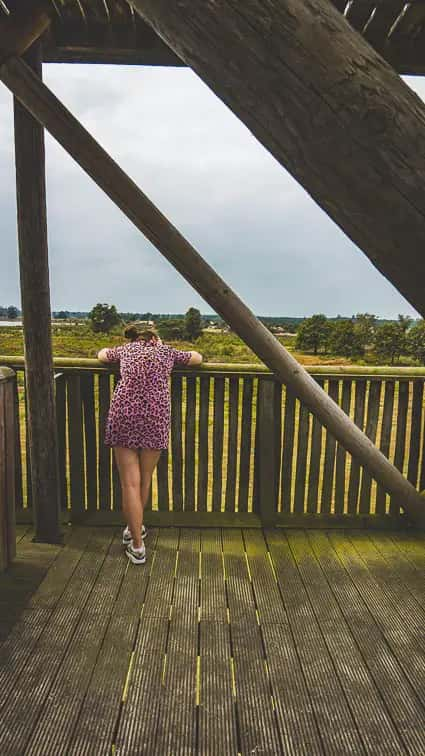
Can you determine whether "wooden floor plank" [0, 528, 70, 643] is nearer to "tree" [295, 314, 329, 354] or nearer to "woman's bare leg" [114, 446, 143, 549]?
"woman's bare leg" [114, 446, 143, 549]

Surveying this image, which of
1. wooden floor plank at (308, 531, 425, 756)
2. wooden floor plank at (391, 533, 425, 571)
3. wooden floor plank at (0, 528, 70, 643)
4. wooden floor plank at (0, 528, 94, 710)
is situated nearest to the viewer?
wooden floor plank at (308, 531, 425, 756)

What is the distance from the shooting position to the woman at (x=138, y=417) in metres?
2.90

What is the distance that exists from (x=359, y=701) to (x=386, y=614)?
2.23ft

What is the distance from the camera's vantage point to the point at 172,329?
3258 mm

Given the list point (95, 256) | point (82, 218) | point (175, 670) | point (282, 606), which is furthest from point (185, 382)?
point (82, 218)

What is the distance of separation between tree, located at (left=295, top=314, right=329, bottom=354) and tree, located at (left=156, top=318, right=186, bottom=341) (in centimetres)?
78

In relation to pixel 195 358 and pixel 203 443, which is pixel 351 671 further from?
pixel 195 358

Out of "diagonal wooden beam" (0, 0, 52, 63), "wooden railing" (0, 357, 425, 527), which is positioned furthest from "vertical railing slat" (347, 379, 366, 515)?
"diagonal wooden beam" (0, 0, 52, 63)

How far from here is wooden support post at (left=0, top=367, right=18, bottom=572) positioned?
9.06 feet

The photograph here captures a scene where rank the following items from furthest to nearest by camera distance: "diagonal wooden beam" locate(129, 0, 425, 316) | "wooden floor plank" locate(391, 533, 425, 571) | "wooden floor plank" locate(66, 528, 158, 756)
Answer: "wooden floor plank" locate(391, 533, 425, 571)
"wooden floor plank" locate(66, 528, 158, 756)
"diagonal wooden beam" locate(129, 0, 425, 316)

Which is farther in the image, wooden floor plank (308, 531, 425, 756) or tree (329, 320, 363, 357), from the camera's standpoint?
tree (329, 320, 363, 357)

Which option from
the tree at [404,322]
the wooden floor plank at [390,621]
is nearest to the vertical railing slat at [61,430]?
the wooden floor plank at [390,621]

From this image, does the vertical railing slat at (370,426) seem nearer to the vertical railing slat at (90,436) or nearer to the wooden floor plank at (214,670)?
the wooden floor plank at (214,670)

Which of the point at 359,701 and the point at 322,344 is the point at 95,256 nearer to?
the point at 322,344
